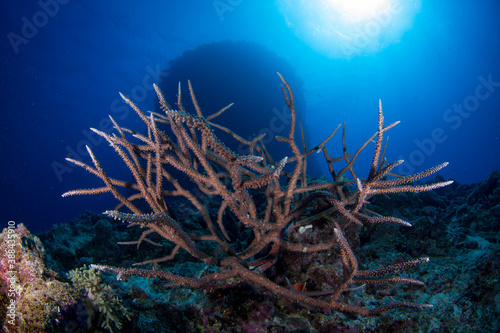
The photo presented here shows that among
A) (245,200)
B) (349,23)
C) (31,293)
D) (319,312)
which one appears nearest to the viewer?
(31,293)

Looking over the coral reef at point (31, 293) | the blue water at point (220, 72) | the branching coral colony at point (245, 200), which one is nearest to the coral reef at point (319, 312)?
the coral reef at point (31, 293)

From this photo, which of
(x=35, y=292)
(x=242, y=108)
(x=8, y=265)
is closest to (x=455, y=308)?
(x=35, y=292)

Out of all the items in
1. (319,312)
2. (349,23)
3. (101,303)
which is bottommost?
(101,303)

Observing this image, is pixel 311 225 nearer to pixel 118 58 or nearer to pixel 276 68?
pixel 276 68

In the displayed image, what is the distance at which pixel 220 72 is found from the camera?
2316cm

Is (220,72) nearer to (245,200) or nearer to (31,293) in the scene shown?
(245,200)

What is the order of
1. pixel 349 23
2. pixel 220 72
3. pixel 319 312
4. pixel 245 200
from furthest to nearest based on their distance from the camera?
pixel 349 23 < pixel 220 72 < pixel 319 312 < pixel 245 200

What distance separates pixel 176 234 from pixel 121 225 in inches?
242

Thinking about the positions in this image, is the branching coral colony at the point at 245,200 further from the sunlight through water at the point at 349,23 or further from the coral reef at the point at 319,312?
the sunlight through water at the point at 349,23

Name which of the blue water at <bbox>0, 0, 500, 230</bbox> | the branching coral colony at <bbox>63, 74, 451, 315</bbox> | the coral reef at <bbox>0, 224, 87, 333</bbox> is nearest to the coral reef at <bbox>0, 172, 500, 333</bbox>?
the coral reef at <bbox>0, 224, 87, 333</bbox>

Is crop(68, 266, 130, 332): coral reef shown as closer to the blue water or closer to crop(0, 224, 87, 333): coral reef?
crop(0, 224, 87, 333): coral reef

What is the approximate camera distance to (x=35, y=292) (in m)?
1.46

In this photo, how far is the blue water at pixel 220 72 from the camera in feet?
75.4

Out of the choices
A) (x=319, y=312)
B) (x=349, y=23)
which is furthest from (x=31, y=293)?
(x=349, y=23)
